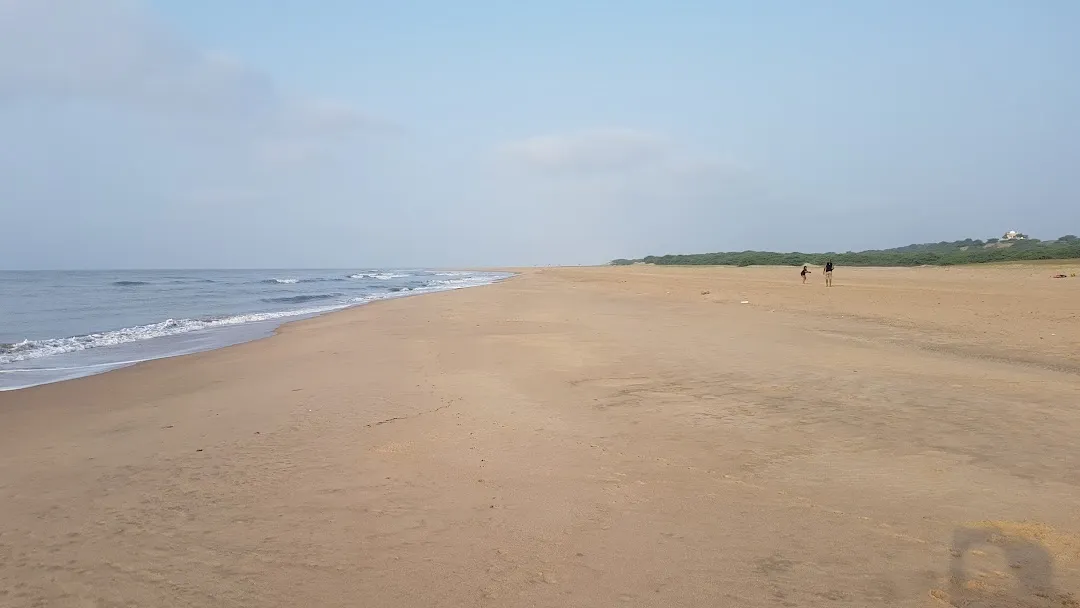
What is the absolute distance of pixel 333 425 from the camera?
607 cm

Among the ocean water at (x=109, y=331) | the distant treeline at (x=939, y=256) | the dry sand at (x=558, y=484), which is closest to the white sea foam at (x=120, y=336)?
the ocean water at (x=109, y=331)

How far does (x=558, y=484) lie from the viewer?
14.3 ft

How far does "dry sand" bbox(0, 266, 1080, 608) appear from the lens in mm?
3061

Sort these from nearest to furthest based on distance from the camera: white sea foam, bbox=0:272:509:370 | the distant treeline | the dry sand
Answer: the dry sand
white sea foam, bbox=0:272:509:370
the distant treeline

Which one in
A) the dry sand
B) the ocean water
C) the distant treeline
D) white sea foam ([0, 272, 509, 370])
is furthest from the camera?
the distant treeline

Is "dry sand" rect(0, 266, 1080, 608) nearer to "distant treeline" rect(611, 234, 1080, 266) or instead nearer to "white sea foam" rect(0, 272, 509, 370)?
"white sea foam" rect(0, 272, 509, 370)

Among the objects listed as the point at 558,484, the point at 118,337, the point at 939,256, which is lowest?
the point at 118,337

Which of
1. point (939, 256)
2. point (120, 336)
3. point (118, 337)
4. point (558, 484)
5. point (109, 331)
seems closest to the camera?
point (558, 484)

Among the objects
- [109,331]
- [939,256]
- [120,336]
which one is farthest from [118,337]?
[939,256]

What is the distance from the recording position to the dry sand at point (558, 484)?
3061 millimetres

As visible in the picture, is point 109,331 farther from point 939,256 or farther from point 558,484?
point 939,256

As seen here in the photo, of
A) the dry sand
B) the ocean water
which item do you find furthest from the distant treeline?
the ocean water

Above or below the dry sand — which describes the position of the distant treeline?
above

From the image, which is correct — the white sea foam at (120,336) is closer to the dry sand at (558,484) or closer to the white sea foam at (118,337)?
the white sea foam at (118,337)
